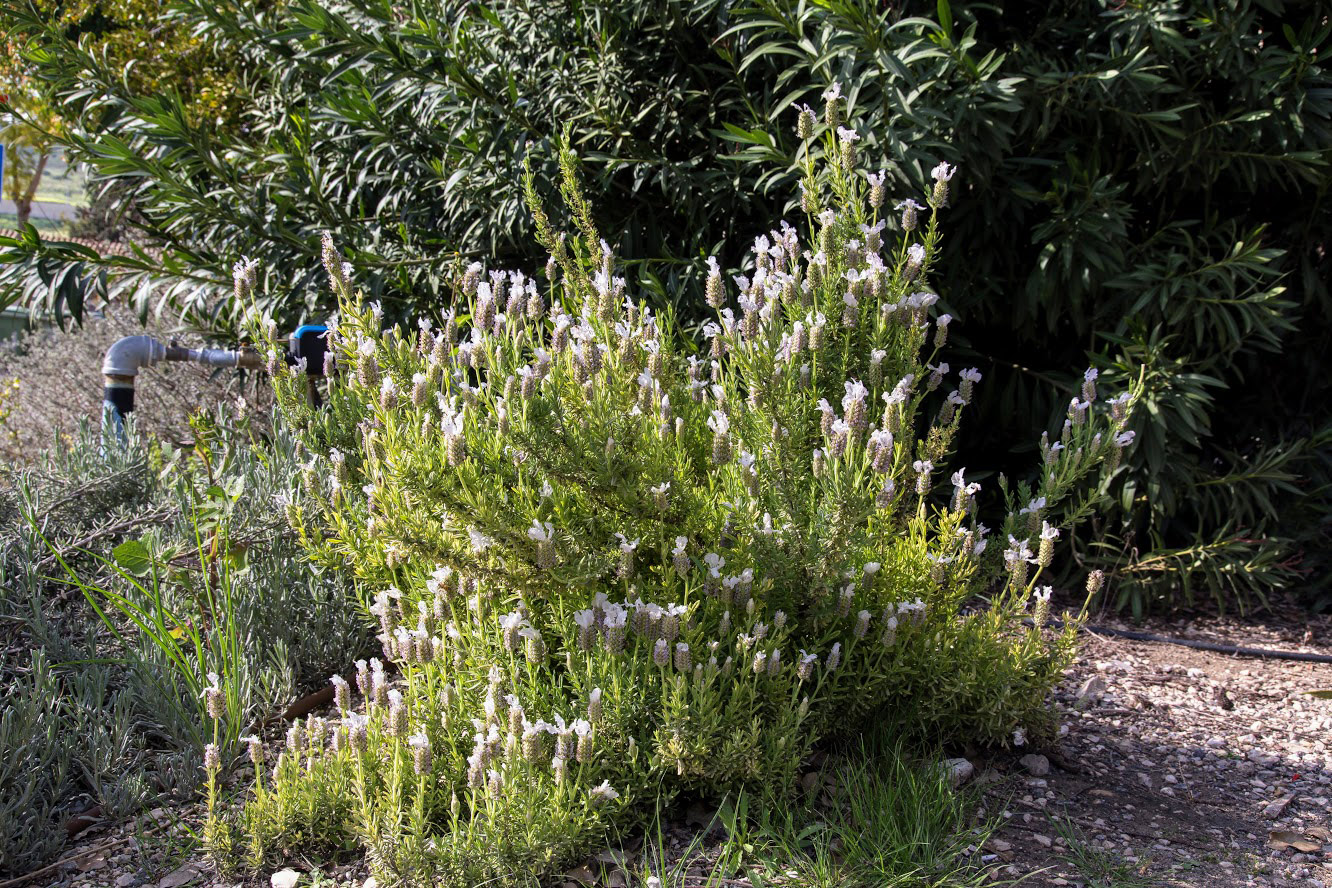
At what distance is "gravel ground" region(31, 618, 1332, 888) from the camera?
221 cm

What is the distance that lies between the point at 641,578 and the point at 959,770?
2.91 ft

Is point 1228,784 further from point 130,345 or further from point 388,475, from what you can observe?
A: point 130,345

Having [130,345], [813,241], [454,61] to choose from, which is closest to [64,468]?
[130,345]

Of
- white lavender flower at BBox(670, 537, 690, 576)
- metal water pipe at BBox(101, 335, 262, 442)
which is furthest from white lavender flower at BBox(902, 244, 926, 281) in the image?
metal water pipe at BBox(101, 335, 262, 442)

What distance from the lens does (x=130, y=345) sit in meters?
4.07

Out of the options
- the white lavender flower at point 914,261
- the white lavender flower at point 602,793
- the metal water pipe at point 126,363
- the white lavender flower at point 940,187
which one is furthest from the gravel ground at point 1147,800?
the metal water pipe at point 126,363

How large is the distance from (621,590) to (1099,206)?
2204 mm

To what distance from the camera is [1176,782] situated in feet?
8.66

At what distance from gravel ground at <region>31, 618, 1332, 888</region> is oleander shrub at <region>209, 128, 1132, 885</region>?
0.49 feet

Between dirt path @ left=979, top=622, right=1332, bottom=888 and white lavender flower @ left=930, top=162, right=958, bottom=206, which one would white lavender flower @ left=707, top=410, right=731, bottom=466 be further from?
dirt path @ left=979, top=622, right=1332, bottom=888

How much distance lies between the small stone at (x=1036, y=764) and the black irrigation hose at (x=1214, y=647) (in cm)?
110

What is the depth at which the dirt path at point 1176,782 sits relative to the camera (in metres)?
2.23

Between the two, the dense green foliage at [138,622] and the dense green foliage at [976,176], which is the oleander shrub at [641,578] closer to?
the dense green foliage at [138,622]

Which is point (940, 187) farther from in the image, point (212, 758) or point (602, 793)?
point (212, 758)
